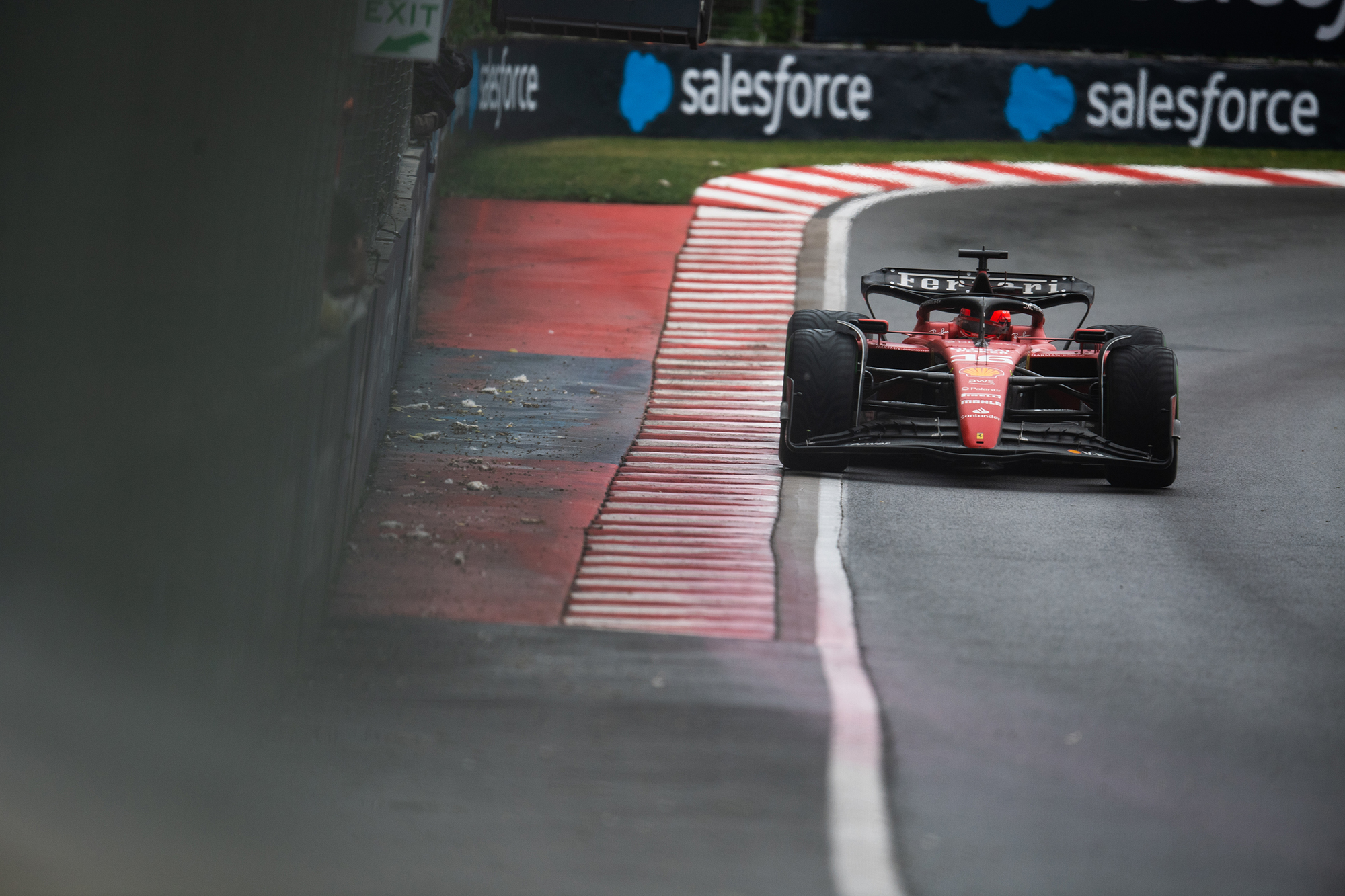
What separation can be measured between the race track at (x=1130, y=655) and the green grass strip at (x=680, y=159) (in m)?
7.30

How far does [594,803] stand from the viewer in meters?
4.82

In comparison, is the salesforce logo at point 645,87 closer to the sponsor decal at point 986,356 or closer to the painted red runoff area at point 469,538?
the sponsor decal at point 986,356

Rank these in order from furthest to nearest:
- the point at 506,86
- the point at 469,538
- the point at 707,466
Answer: the point at 506,86, the point at 707,466, the point at 469,538

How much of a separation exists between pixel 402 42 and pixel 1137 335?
4929 millimetres

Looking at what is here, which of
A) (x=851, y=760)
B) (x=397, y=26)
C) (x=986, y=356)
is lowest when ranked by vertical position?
(x=851, y=760)

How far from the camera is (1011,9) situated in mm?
21594

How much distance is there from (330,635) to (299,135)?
1991 millimetres

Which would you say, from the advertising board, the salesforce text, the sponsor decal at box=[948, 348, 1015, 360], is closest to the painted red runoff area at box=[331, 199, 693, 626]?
the sponsor decal at box=[948, 348, 1015, 360]

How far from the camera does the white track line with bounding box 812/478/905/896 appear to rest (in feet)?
14.4

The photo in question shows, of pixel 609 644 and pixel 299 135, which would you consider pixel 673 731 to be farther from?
pixel 299 135

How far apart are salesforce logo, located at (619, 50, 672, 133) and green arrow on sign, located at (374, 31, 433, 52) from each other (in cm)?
1437

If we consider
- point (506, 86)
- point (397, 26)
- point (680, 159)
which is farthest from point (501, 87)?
point (397, 26)

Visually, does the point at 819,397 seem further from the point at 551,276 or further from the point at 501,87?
the point at 501,87

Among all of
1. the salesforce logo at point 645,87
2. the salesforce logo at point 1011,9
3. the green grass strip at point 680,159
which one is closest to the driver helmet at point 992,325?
the green grass strip at point 680,159
